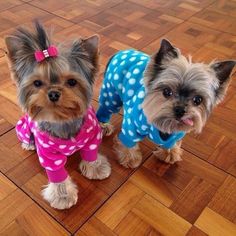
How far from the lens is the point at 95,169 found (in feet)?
4.70

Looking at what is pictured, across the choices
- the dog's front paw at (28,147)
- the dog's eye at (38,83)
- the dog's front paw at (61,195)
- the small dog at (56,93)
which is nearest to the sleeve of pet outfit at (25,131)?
the dog's front paw at (28,147)

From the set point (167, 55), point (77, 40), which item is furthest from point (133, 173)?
point (77, 40)

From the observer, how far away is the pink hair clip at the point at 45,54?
102 cm

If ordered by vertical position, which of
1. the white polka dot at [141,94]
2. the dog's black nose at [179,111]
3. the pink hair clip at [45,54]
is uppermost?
the pink hair clip at [45,54]

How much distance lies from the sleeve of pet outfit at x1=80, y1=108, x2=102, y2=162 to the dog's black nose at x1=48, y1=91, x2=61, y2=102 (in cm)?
24

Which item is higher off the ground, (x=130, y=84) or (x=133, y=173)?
(x=130, y=84)

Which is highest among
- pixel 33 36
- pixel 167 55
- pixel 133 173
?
pixel 33 36

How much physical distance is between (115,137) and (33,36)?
2.44 feet

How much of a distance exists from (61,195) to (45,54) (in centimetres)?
60

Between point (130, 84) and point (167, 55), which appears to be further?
point (130, 84)

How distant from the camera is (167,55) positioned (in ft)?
3.87

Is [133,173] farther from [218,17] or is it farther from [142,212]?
[218,17]

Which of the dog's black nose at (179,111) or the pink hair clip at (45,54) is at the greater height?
the pink hair clip at (45,54)

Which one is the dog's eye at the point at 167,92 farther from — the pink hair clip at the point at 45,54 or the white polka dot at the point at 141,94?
the pink hair clip at the point at 45,54
